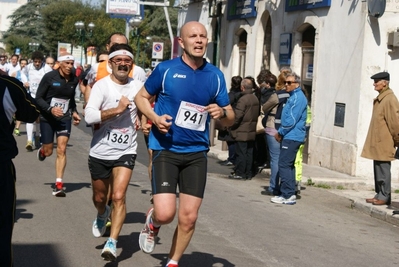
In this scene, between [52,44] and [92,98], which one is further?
[52,44]

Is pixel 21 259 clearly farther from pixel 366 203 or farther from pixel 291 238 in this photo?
pixel 366 203

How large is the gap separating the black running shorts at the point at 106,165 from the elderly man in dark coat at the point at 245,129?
7.50 meters

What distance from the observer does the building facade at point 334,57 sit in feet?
53.1

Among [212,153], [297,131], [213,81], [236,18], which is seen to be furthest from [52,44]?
[213,81]

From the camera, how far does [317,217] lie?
11555 mm

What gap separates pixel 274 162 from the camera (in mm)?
13836

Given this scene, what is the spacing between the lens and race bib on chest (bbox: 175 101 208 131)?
661cm

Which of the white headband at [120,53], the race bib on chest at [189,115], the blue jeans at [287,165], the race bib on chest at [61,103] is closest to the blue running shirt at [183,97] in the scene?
the race bib on chest at [189,115]

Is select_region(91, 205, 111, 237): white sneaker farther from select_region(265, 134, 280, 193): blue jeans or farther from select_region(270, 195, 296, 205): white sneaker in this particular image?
select_region(265, 134, 280, 193): blue jeans

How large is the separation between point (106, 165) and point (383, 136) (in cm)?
562

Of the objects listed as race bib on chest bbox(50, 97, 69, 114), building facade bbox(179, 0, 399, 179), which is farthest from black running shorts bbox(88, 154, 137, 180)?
building facade bbox(179, 0, 399, 179)

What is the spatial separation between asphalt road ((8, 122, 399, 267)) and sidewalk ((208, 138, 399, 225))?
0.59 feet

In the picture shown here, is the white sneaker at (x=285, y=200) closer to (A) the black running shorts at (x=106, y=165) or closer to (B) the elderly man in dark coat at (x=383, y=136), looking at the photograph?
(B) the elderly man in dark coat at (x=383, y=136)

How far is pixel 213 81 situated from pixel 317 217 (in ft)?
17.4
